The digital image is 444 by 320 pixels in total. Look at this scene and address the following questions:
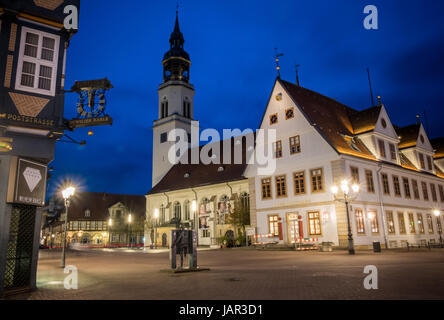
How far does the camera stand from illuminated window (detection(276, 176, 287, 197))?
35.5 m

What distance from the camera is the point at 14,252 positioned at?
34.8 feet

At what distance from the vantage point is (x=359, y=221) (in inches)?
1233

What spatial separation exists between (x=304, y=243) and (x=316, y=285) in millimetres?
22429

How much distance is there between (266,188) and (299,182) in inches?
163

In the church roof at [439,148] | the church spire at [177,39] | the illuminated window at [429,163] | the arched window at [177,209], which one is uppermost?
the church spire at [177,39]

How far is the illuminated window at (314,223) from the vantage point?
105 feet

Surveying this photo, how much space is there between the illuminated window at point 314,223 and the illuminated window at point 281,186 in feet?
12.0

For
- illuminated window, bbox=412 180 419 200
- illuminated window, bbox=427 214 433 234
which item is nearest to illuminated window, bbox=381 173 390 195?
illuminated window, bbox=412 180 419 200

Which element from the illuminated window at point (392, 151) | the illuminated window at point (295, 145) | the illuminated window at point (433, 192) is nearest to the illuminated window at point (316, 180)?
the illuminated window at point (295, 145)

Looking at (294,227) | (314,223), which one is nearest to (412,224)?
(314,223)

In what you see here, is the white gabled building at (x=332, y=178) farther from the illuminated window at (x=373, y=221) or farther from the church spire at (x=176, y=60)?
the church spire at (x=176, y=60)
